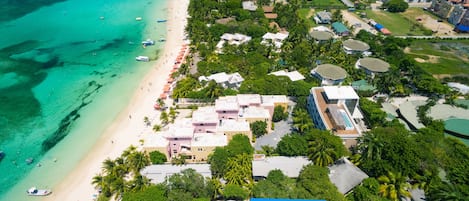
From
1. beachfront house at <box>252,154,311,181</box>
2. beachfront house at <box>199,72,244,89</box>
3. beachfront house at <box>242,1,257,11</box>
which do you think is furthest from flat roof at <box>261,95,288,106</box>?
beachfront house at <box>242,1,257,11</box>

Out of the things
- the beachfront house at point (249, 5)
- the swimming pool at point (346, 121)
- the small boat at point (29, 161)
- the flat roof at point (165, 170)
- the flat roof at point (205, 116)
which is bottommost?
the small boat at point (29, 161)

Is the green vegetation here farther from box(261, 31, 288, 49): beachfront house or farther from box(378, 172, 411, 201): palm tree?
box(261, 31, 288, 49): beachfront house

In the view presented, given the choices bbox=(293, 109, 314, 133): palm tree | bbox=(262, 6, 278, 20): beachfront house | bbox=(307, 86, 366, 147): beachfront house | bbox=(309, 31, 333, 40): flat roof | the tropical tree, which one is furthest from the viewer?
bbox=(262, 6, 278, 20): beachfront house

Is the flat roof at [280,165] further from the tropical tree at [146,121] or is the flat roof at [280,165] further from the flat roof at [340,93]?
the tropical tree at [146,121]

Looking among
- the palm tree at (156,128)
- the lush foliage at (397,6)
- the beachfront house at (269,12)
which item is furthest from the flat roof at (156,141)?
the lush foliage at (397,6)

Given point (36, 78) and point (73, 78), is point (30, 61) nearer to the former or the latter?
point (36, 78)

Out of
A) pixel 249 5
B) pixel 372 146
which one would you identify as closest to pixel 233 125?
pixel 372 146

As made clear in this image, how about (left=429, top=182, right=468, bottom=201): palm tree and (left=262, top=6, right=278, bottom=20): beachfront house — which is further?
(left=262, top=6, right=278, bottom=20): beachfront house

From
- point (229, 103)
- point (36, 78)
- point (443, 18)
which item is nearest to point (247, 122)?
point (229, 103)
